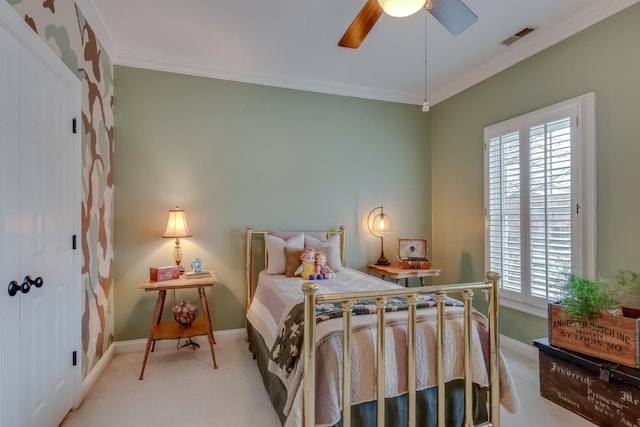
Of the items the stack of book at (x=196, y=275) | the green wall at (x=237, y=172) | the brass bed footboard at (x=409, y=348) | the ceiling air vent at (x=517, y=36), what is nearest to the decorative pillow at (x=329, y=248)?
the green wall at (x=237, y=172)

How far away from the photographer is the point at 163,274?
9.22 ft

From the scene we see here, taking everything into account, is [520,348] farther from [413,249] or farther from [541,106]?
[541,106]

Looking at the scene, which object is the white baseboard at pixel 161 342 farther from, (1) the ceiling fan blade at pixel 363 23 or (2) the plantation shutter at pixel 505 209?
(1) the ceiling fan blade at pixel 363 23

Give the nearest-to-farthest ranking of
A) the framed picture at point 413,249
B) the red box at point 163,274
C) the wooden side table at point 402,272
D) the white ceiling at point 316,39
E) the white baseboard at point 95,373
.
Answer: the white baseboard at point 95,373 → the white ceiling at point 316,39 → the red box at point 163,274 → the wooden side table at point 402,272 → the framed picture at point 413,249

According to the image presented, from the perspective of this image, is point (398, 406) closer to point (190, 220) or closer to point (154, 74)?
point (190, 220)

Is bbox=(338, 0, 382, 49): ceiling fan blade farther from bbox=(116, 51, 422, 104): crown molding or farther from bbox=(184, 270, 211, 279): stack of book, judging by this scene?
bbox=(184, 270, 211, 279): stack of book

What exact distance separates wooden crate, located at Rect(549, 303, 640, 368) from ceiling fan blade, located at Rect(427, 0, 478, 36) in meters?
1.80

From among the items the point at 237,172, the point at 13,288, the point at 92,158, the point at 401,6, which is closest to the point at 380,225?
the point at 237,172

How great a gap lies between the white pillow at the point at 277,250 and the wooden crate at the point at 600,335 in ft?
7.15

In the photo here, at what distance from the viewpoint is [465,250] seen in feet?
12.3

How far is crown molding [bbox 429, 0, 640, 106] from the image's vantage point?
239 cm

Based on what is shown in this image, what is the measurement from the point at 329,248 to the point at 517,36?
2.61 meters

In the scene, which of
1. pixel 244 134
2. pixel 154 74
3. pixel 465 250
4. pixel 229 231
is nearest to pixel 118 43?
pixel 154 74

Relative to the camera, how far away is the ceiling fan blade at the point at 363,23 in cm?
189
